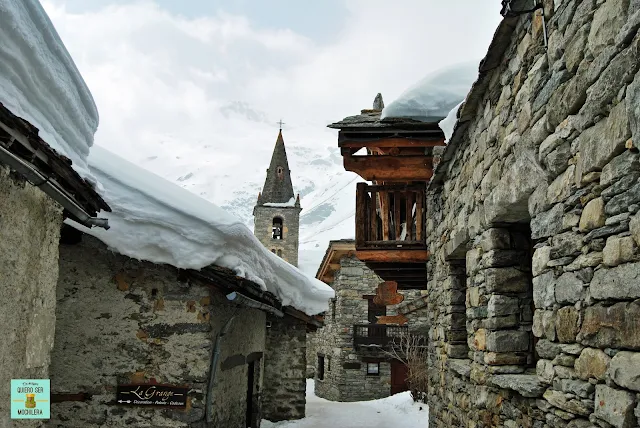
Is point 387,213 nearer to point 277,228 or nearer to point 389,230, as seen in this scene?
point 389,230

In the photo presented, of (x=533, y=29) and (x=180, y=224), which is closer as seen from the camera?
(x=533, y=29)

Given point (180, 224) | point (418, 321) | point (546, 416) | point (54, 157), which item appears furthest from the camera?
point (418, 321)

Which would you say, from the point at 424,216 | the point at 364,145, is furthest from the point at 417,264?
the point at 364,145

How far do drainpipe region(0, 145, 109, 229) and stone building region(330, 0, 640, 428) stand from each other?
2.50m

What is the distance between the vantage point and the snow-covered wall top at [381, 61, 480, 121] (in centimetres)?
574

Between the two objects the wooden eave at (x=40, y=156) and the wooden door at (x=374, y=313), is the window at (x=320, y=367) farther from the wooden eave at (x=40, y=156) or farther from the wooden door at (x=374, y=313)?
the wooden eave at (x=40, y=156)

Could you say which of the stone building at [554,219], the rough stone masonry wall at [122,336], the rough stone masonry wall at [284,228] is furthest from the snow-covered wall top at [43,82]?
the rough stone masonry wall at [284,228]

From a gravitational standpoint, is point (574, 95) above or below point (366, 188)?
below

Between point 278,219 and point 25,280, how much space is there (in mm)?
28791

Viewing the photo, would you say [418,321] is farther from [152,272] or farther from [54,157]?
[54,157]

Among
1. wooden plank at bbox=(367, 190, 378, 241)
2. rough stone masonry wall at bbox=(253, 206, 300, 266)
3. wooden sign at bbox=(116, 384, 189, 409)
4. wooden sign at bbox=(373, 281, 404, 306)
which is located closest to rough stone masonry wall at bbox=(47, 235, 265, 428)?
wooden sign at bbox=(116, 384, 189, 409)

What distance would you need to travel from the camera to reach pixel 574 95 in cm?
225

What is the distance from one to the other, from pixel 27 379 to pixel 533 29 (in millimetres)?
3398

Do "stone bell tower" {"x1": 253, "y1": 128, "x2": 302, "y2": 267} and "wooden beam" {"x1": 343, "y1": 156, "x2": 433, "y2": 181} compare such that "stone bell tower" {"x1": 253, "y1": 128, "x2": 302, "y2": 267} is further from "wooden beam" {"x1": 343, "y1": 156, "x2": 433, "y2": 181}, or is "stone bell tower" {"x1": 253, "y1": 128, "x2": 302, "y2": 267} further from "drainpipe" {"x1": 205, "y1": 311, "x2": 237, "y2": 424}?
"drainpipe" {"x1": 205, "y1": 311, "x2": 237, "y2": 424}
